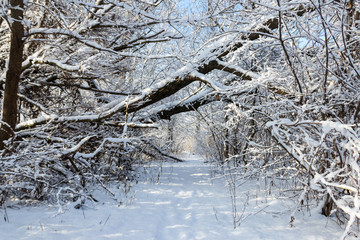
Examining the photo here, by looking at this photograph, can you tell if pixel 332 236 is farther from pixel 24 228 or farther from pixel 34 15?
pixel 34 15

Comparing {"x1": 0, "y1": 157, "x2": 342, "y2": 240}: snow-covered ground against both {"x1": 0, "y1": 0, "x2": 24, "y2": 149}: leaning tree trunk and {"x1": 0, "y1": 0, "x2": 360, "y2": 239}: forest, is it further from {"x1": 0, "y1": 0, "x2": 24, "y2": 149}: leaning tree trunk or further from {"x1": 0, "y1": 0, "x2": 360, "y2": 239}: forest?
{"x1": 0, "y1": 0, "x2": 24, "y2": 149}: leaning tree trunk

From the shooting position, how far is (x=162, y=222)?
293 cm

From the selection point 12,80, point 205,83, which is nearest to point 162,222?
point 205,83

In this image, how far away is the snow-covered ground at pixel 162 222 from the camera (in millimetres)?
2434

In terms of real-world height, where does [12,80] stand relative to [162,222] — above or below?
above

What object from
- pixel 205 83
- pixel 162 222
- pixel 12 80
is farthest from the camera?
pixel 205 83

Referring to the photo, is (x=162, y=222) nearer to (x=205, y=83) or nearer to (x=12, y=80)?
(x=205, y=83)

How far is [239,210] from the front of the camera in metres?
3.36

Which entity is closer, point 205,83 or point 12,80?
point 12,80

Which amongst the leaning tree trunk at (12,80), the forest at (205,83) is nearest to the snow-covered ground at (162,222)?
the forest at (205,83)

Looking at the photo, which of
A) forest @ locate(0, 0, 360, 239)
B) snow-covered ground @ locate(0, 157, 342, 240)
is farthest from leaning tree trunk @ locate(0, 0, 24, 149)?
snow-covered ground @ locate(0, 157, 342, 240)

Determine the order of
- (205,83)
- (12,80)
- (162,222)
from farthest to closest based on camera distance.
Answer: (205,83), (12,80), (162,222)

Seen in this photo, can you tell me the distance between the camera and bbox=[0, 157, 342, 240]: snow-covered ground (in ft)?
7.98

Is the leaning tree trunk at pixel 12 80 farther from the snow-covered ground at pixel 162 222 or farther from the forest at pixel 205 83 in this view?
the snow-covered ground at pixel 162 222
